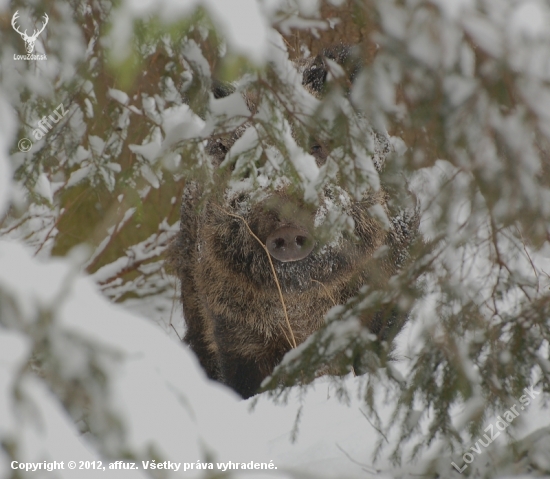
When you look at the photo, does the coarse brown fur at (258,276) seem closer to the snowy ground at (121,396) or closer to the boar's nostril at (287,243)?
the boar's nostril at (287,243)

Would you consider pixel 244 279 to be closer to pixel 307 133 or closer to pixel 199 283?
pixel 199 283

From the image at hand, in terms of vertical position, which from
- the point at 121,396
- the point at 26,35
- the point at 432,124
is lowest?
the point at 121,396

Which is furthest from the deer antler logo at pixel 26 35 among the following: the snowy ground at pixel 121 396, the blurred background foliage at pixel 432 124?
the snowy ground at pixel 121 396

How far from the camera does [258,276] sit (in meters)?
4.21

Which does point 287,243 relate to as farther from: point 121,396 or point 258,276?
point 121,396

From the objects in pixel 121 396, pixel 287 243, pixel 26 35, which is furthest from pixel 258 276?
pixel 121 396

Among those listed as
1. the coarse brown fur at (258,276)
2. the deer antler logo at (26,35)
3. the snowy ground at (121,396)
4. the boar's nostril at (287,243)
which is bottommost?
the coarse brown fur at (258,276)

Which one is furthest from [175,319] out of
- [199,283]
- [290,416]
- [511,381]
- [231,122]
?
[511,381]

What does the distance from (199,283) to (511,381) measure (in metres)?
2.91

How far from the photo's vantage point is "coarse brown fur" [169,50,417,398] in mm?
4043

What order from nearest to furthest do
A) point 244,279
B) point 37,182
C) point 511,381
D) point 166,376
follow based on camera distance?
→ point 166,376
point 511,381
point 37,182
point 244,279

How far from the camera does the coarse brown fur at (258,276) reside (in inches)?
159

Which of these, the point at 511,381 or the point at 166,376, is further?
the point at 511,381

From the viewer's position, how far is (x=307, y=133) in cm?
222
